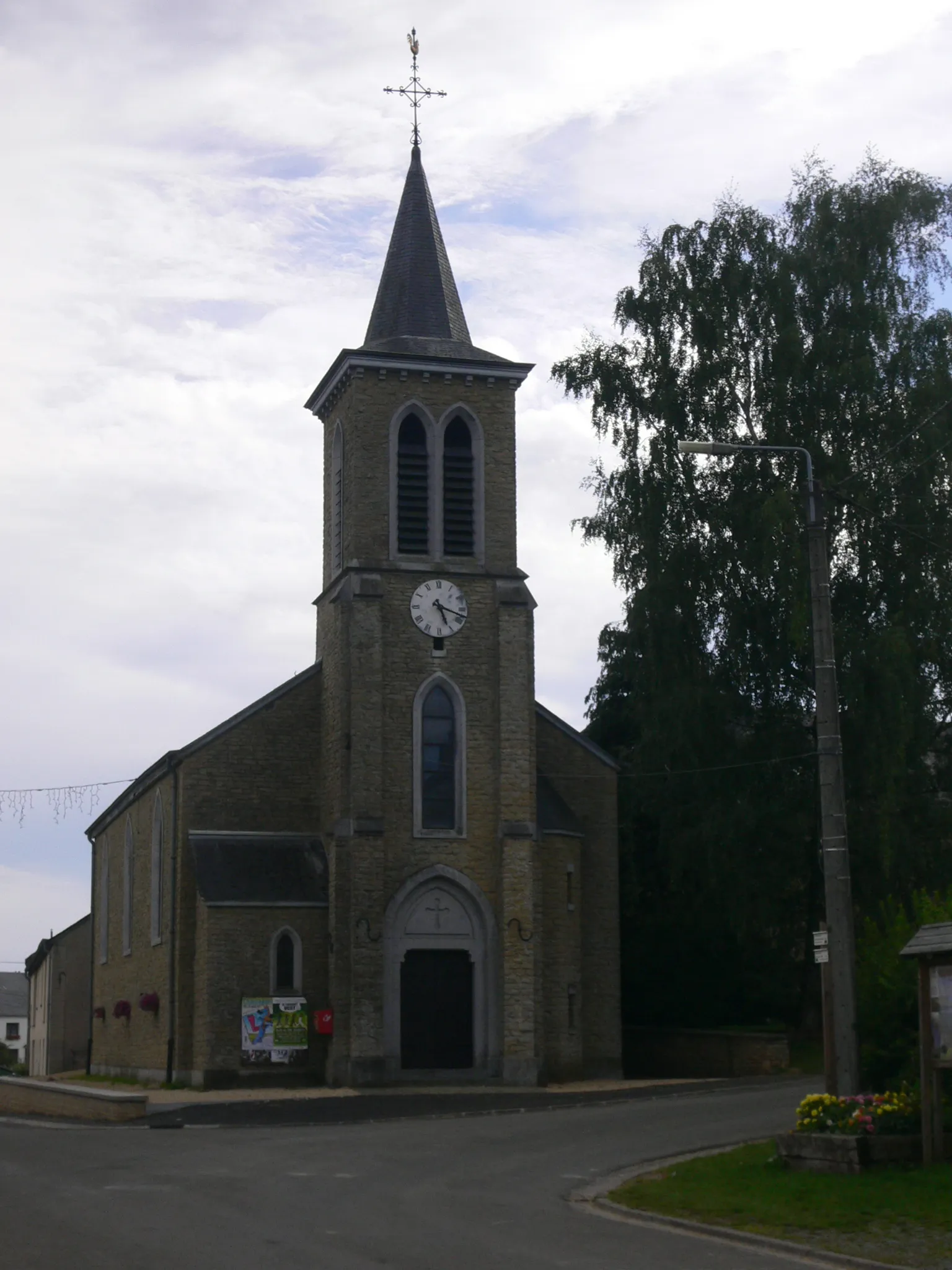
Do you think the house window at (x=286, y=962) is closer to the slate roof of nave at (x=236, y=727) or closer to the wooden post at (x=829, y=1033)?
the slate roof of nave at (x=236, y=727)

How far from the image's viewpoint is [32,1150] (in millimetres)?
21156

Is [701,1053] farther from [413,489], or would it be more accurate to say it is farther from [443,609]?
[413,489]

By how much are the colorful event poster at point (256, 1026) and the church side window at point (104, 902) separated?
1387cm

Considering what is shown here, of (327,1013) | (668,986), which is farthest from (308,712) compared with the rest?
(668,986)

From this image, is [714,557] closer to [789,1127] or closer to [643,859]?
[643,859]

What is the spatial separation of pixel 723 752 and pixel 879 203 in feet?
40.8

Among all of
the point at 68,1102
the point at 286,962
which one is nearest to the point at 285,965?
the point at 286,962

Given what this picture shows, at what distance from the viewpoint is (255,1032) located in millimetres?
34312

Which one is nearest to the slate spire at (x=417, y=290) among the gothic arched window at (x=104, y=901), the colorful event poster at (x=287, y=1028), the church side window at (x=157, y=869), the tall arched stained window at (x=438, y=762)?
the tall arched stained window at (x=438, y=762)

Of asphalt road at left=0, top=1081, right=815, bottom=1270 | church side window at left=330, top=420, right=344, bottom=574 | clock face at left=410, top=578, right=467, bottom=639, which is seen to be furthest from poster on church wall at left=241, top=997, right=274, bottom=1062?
church side window at left=330, top=420, right=344, bottom=574

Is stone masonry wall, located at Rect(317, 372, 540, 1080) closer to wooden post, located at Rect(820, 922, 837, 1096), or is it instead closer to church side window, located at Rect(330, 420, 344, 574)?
church side window, located at Rect(330, 420, 344, 574)

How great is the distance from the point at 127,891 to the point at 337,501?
12.7m

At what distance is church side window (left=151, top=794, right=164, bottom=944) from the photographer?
38938mm

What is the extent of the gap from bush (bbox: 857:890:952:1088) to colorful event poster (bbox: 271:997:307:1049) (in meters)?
16.9
